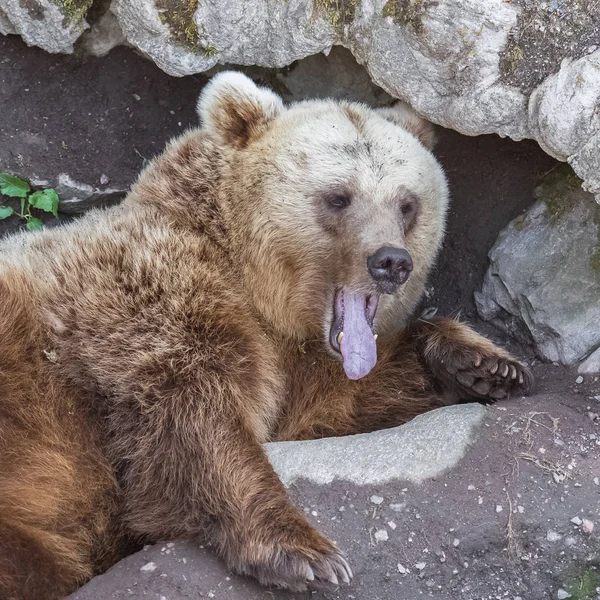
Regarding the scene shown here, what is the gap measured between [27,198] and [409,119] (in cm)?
279

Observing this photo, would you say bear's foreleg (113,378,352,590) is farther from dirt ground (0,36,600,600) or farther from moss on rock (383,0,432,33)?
moss on rock (383,0,432,33)

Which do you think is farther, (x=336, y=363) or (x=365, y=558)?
(x=336, y=363)

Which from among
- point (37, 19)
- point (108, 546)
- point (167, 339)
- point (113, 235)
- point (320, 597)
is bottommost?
point (108, 546)

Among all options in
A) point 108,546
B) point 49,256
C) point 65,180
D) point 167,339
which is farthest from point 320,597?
point 65,180

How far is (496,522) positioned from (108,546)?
1853 millimetres

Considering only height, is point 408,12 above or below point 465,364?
above

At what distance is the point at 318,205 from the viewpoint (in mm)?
4164

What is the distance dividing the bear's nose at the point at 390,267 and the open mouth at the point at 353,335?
0.95 ft

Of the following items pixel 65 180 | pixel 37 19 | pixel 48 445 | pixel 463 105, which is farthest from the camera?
pixel 65 180

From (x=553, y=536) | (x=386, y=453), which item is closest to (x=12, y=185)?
(x=386, y=453)

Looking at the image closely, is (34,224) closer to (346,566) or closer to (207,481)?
(207,481)

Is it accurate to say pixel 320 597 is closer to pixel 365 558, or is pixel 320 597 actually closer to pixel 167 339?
pixel 365 558

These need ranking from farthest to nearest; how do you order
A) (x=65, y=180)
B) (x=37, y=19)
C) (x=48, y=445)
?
(x=65, y=180), (x=37, y=19), (x=48, y=445)

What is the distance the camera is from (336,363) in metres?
4.38
